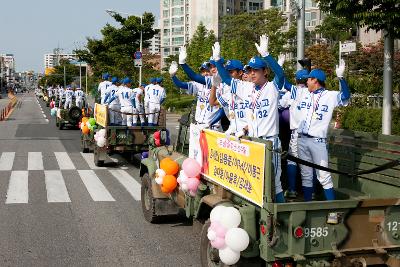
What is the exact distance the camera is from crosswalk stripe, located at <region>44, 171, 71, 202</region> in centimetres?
984

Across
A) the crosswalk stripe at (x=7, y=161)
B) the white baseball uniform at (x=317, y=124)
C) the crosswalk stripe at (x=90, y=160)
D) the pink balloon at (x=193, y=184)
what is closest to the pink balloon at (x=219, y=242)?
the pink balloon at (x=193, y=184)

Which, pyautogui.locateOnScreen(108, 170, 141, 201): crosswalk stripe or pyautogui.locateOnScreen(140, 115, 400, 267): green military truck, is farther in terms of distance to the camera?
pyautogui.locateOnScreen(108, 170, 141, 201): crosswalk stripe

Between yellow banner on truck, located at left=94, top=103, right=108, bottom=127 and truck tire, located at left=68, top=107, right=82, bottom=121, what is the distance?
10307mm

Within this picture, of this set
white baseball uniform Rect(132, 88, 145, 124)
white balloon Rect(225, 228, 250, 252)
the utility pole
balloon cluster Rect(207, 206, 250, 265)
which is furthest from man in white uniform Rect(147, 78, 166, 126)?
white balloon Rect(225, 228, 250, 252)

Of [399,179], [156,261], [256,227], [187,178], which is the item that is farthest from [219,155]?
[399,179]

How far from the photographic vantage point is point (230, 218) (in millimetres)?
4809

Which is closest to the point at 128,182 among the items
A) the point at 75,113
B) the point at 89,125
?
the point at 89,125

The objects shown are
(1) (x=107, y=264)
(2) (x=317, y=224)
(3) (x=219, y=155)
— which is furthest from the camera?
(1) (x=107, y=264)

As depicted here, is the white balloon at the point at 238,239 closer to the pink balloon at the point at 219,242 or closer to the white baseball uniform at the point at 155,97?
the pink balloon at the point at 219,242

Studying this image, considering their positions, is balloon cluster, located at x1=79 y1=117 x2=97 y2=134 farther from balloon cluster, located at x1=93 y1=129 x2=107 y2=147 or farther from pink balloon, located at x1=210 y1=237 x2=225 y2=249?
pink balloon, located at x1=210 y1=237 x2=225 y2=249

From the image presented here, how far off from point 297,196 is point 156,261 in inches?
72.6

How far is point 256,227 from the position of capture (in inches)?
192

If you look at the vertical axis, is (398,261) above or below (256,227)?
below

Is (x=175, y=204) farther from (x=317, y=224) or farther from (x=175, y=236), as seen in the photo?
(x=317, y=224)
